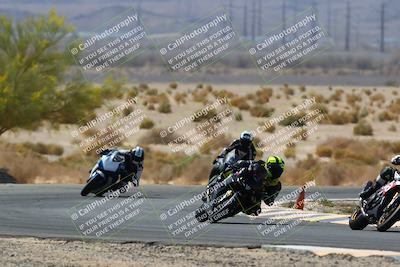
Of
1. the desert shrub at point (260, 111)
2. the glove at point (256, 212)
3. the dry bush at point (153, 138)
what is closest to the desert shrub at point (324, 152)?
the dry bush at point (153, 138)

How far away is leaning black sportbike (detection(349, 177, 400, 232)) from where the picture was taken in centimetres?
1902

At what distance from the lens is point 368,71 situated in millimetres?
133000

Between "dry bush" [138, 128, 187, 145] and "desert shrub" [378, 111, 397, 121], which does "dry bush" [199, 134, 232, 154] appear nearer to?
"dry bush" [138, 128, 187, 145]

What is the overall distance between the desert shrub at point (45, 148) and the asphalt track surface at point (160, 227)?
2055 centimetres

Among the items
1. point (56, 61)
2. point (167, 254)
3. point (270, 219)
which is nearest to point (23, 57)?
point (56, 61)

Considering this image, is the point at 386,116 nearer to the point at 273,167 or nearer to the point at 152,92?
the point at 152,92

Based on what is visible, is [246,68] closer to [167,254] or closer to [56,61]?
[56,61]

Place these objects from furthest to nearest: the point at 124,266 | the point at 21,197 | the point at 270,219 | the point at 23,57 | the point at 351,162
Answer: the point at 351,162 → the point at 23,57 → the point at 21,197 → the point at 270,219 → the point at 124,266

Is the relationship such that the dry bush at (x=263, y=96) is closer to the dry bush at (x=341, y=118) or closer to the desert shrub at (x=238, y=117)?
the dry bush at (x=341, y=118)

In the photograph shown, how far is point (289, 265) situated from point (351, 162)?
29.5 meters

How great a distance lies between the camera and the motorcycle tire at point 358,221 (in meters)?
19.7

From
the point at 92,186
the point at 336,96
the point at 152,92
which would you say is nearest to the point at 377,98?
the point at 336,96

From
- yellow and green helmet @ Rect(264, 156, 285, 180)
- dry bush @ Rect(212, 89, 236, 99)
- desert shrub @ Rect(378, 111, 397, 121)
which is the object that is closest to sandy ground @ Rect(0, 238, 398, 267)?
yellow and green helmet @ Rect(264, 156, 285, 180)

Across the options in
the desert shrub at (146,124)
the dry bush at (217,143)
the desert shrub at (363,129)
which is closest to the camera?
the dry bush at (217,143)
